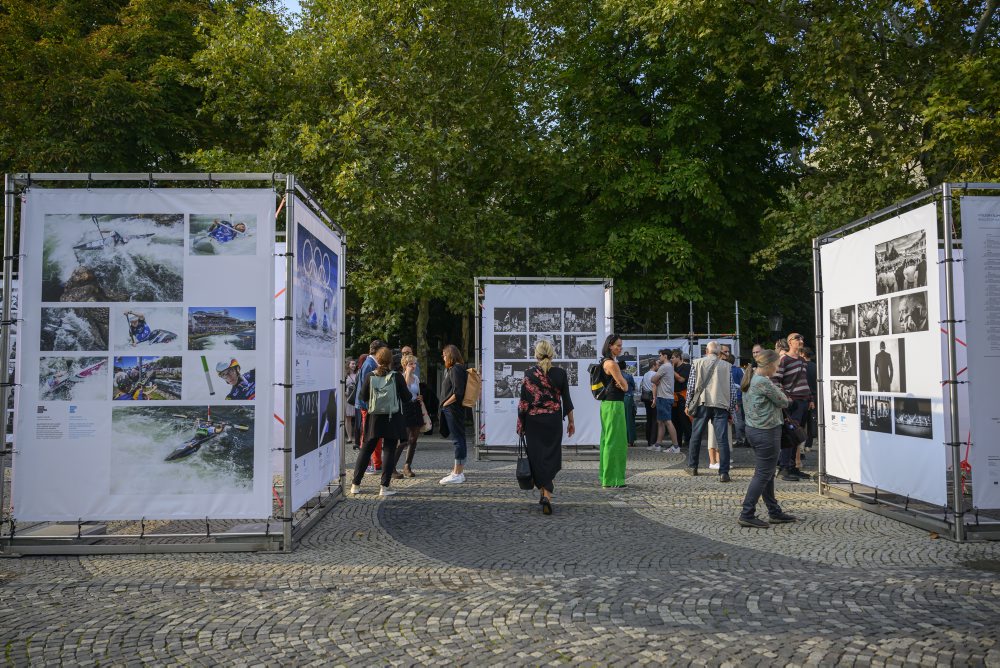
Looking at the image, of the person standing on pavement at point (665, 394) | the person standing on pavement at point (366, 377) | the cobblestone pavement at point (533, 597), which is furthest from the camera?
the person standing on pavement at point (665, 394)

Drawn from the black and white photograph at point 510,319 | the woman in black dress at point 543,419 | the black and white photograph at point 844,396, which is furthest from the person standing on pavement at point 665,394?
the woman in black dress at point 543,419

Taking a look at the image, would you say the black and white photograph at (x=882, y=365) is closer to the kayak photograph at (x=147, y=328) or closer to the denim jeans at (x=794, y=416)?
the denim jeans at (x=794, y=416)

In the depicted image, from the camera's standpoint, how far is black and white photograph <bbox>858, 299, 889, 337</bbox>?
9.29 metres

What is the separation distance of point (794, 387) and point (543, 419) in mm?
4521

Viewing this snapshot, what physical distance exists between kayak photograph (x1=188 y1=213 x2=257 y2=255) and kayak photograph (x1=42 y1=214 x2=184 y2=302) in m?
0.13

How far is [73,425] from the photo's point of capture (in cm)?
750

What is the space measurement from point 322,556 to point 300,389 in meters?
1.68

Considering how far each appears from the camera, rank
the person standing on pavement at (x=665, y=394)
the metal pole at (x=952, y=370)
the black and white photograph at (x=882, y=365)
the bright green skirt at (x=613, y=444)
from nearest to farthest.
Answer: the metal pole at (x=952, y=370)
the black and white photograph at (x=882, y=365)
the bright green skirt at (x=613, y=444)
the person standing on pavement at (x=665, y=394)

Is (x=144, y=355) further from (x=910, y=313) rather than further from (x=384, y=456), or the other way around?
(x=910, y=313)

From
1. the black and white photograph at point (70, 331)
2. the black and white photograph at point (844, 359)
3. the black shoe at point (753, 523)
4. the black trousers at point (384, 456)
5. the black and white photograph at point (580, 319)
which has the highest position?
the black and white photograph at point (580, 319)

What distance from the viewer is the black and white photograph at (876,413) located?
926 centimetres

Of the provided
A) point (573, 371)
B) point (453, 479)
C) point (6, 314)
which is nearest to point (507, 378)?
point (573, 371)

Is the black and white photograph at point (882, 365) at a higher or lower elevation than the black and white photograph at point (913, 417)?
higher

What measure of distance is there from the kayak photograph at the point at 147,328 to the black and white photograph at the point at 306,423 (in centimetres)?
127
